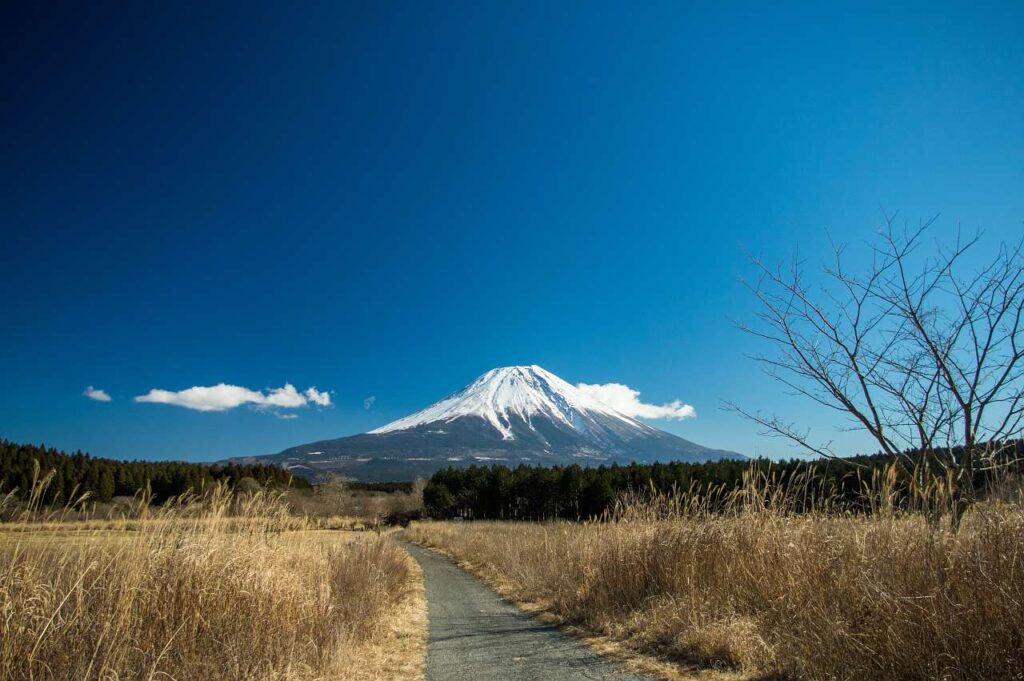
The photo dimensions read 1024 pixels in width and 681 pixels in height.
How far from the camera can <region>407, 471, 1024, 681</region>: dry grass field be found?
3636 mm

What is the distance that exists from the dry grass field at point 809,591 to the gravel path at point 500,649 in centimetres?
81

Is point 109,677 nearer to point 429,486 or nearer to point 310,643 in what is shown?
point 310,643

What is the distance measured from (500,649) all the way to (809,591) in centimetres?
476

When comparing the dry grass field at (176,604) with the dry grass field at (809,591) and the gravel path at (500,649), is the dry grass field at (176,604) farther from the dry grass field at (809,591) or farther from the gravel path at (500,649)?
the dry grass field at (809,591)

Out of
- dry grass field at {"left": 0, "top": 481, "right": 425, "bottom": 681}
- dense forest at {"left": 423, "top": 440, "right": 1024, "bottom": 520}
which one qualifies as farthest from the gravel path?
dense forest at {"left": 423, "top": 440, "right": 1024, "bottom": 520}

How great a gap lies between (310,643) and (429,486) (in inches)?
2850

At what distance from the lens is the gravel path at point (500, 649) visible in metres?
6.57

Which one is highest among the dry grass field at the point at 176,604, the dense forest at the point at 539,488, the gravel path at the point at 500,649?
the dry grass field at the point at 176,604

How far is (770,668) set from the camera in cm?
554

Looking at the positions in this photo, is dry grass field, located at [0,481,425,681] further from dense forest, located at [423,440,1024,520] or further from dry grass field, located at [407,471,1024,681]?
dense forest, located at [423,440,1024,520]

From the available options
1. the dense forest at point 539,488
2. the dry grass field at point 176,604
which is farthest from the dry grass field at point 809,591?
the dense forest at point 539,488

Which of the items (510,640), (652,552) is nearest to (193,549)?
(510,640)

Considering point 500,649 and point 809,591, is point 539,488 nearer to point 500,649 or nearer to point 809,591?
point 500,649

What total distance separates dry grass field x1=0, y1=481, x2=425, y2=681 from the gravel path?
0.76 metres
